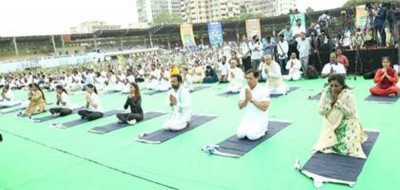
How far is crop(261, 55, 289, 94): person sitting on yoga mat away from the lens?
7.70 metres

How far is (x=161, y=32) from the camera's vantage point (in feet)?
131

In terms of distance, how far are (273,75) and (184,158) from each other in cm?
403

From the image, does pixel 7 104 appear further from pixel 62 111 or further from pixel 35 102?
pixel 62 111

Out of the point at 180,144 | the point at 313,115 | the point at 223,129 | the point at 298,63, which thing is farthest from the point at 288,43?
the point at 180,144

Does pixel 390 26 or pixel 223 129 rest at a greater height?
pixel 390 26

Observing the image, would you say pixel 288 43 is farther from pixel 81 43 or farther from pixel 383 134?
pixel 81 43

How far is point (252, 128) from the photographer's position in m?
4.64

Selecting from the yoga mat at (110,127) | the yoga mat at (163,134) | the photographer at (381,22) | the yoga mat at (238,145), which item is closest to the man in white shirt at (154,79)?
the yoga mat at (110,127)

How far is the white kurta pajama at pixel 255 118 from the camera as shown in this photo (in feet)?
15.1

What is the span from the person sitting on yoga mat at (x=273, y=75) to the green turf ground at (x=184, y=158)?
97 cm

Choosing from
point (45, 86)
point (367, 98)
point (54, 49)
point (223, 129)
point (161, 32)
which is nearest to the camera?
point (223, 129)

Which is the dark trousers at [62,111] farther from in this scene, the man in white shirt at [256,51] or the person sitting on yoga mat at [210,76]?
the man in white shirt at [256,51]

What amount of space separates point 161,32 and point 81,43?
28.5 feet

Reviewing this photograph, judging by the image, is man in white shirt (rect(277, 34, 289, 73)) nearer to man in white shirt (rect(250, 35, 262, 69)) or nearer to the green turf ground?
man in white shirt (rect(250, 35, 262, 69))
